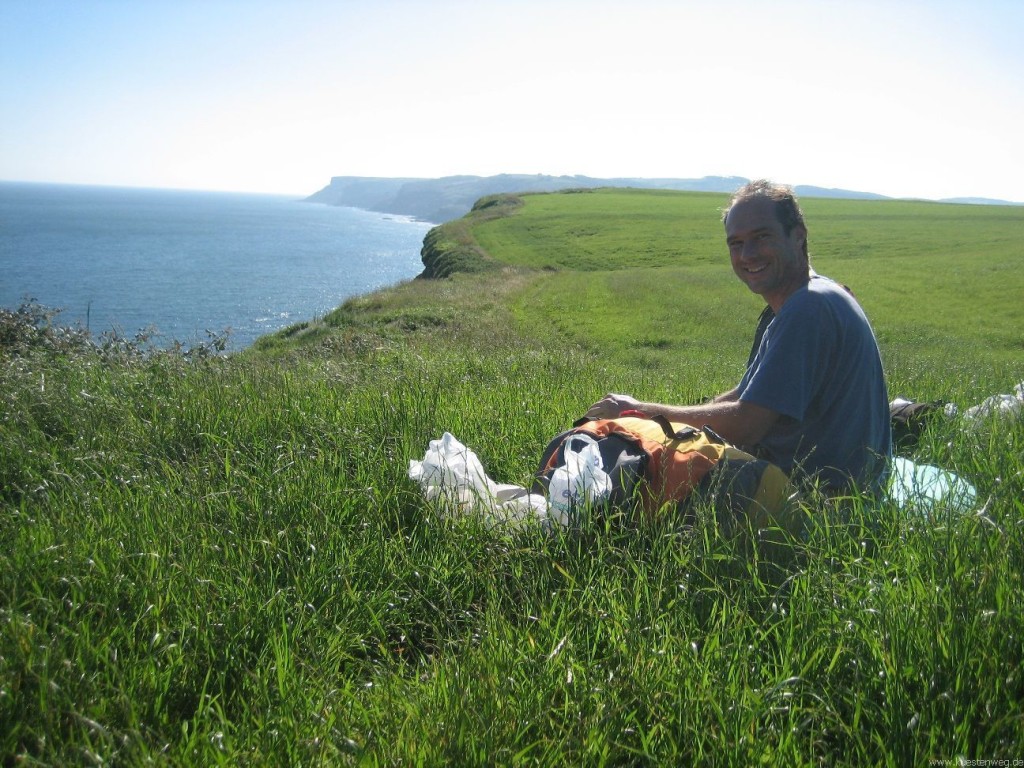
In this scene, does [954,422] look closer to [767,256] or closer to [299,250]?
[767,256]

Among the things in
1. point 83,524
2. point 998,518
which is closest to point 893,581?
point 998,518

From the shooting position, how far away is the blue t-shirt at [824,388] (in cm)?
328

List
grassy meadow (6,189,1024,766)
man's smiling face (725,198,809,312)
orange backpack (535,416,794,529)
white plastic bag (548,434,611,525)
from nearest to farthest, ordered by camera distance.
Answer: grassy meadow (6,189,1024,766) → orange backpack (535,416,794,529) → white plastic bag (548,434,611,525) → man's smiling face (725,198,809,312)

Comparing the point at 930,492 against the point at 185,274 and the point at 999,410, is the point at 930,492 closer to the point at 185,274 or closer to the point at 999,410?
the point at 999,410

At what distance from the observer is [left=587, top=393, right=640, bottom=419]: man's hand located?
3.82 m

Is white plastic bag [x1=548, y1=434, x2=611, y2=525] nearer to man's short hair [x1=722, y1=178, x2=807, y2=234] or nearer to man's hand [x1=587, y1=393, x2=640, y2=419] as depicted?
man's hand [x1=587, y1=393, x2=640, y2=419]

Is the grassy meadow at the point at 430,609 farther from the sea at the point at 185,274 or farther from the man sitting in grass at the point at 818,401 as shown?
the sea at the point at 185,274

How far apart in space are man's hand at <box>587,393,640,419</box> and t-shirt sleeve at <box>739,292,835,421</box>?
64 cm

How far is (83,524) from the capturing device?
311 centimetres

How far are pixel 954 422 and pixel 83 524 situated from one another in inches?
176

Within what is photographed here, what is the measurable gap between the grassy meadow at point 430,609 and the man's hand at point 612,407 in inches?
26.6

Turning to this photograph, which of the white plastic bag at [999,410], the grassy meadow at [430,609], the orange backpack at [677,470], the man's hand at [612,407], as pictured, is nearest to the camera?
the grassy meadow at [430,609]

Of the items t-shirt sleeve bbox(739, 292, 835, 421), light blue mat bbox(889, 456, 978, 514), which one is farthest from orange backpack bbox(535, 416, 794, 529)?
light blue mat bbox(889, 456, 978, 514)

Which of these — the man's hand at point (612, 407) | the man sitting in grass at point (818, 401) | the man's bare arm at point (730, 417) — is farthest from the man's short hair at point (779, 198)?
the man's hand at point (612, 407)
